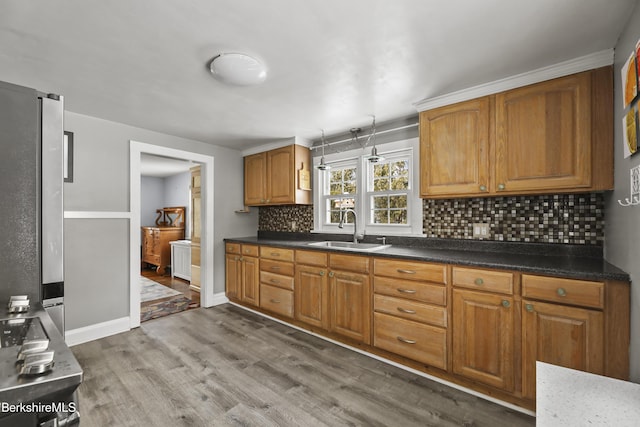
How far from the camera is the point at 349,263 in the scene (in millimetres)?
2607

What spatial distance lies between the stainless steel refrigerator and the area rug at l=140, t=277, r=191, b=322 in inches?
112

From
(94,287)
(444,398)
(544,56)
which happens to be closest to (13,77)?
(94,287)

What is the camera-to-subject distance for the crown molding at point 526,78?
178cm

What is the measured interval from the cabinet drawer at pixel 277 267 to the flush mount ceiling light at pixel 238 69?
6.13 feet

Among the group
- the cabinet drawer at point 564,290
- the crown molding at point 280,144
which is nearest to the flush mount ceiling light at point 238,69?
the crown molding at point 280,144

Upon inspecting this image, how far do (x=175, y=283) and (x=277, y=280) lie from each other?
302 centimetres

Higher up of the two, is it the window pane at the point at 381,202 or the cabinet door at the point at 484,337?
the window pane at the point at 381,202

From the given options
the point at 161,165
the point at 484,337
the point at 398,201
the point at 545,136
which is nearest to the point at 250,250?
the point at 398,201

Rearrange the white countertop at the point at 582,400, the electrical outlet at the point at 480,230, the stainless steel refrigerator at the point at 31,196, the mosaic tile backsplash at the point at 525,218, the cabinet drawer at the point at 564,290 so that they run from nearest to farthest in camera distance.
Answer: the white countertop at the point at 582,400 → the stainless steel refrigerator at the point at 31,196 → the cabinet drawer at the point at 564,290 → the mosaic tile backsplash at the point at 525,218 → the electrical outlet at the point at 480,230

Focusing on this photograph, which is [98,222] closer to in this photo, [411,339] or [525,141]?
[411,339]

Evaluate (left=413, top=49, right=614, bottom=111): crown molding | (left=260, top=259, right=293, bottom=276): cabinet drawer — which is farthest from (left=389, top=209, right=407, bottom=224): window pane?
(left=260, top=259, right=293, bottom=276): cabinet drawer

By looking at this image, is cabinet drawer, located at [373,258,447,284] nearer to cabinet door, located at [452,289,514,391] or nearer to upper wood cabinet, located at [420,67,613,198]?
cabinet door, located at [452,289,514,391]

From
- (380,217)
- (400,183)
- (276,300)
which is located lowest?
→ (276,300)

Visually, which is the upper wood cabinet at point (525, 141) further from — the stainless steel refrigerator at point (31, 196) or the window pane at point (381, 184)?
the stainless steel refrigerator at point (31, 196)
